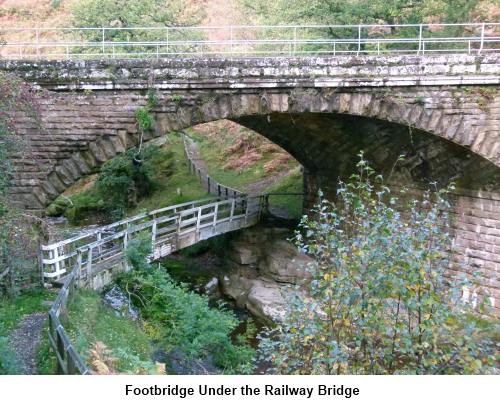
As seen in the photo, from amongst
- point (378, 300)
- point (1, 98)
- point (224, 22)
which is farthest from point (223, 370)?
point (224, 22)

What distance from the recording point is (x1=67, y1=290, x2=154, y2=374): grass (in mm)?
9188

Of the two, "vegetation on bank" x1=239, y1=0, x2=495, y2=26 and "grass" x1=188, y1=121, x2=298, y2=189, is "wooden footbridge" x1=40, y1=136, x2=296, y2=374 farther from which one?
"vegetation on bank" x1=239, y1=0, x2=495, y2=26

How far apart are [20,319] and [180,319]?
3.25 meters

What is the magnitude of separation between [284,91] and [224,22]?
24.1 m

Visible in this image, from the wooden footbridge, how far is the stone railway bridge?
1.51 metres

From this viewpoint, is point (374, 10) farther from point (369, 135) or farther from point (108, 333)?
point (108, 333)

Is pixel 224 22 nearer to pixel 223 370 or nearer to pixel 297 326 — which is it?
pixel 223 370

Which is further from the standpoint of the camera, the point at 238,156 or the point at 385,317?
the point at 238,156

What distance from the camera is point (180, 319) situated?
13.1 metres

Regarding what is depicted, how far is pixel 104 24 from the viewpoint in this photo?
76.4ft

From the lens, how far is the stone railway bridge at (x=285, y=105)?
14.0 metres

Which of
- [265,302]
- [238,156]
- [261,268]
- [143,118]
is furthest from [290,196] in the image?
[143,118]

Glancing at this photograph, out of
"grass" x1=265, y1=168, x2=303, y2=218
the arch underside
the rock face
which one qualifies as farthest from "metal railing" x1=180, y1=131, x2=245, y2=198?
the arch underside

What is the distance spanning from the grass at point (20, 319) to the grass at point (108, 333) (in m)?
0.47
